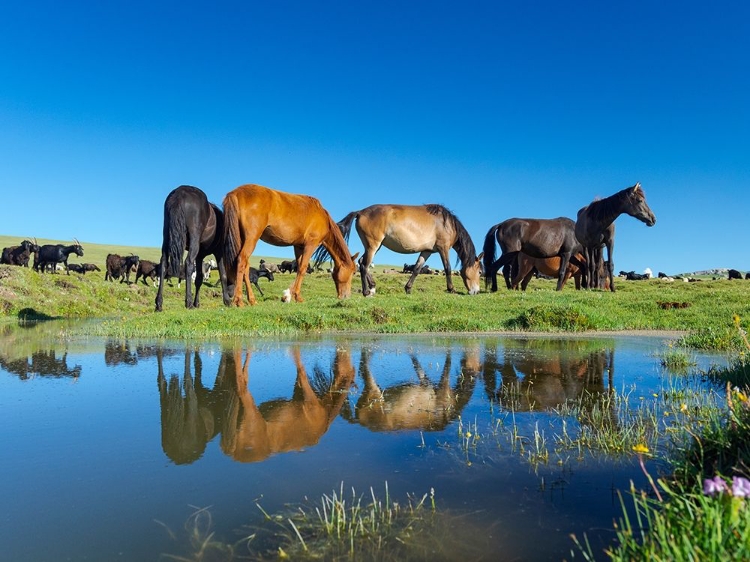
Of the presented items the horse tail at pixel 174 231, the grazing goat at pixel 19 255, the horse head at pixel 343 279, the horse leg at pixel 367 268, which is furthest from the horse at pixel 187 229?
the grazing goat at pixel 19 255

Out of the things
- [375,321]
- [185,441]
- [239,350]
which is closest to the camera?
[185,441]

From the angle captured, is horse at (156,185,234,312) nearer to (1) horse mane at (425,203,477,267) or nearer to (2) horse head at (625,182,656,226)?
(1) horse mane at (425,203,477,267)

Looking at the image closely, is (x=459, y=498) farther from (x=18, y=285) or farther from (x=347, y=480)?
(x=18, y=285)

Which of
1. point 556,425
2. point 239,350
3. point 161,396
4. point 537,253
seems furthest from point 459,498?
point 537,253

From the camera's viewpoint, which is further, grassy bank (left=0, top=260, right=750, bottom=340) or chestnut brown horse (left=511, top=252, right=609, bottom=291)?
chestnut brown horse (left=511, top=252, right=609, bottom=291)

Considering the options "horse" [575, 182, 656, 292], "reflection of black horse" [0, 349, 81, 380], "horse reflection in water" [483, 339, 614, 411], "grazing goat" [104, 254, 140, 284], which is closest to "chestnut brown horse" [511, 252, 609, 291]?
"horse" [575, 182, 656, 292]

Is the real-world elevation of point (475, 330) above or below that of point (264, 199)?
below

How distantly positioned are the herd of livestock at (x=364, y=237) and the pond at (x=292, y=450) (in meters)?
7.33

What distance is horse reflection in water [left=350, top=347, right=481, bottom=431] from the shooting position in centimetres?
399

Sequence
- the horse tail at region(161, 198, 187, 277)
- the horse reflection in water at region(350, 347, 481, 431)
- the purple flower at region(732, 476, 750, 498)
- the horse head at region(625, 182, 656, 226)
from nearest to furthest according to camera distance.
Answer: the purple flower at region(732, 476, 750, 498), the horse reflection in water at region(350, 347, 481, 431), the horse tail at region(161, 198, 187, 277), the horse head at region(625, 182, 656, 226)

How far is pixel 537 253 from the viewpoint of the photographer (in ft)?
67.6

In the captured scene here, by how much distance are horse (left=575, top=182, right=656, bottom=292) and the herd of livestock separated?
0.10 ft

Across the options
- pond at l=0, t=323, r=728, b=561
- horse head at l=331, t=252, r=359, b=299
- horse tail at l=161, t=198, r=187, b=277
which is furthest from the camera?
horse head at l=331, t=252, r=359, b=299

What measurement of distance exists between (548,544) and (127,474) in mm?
2103
